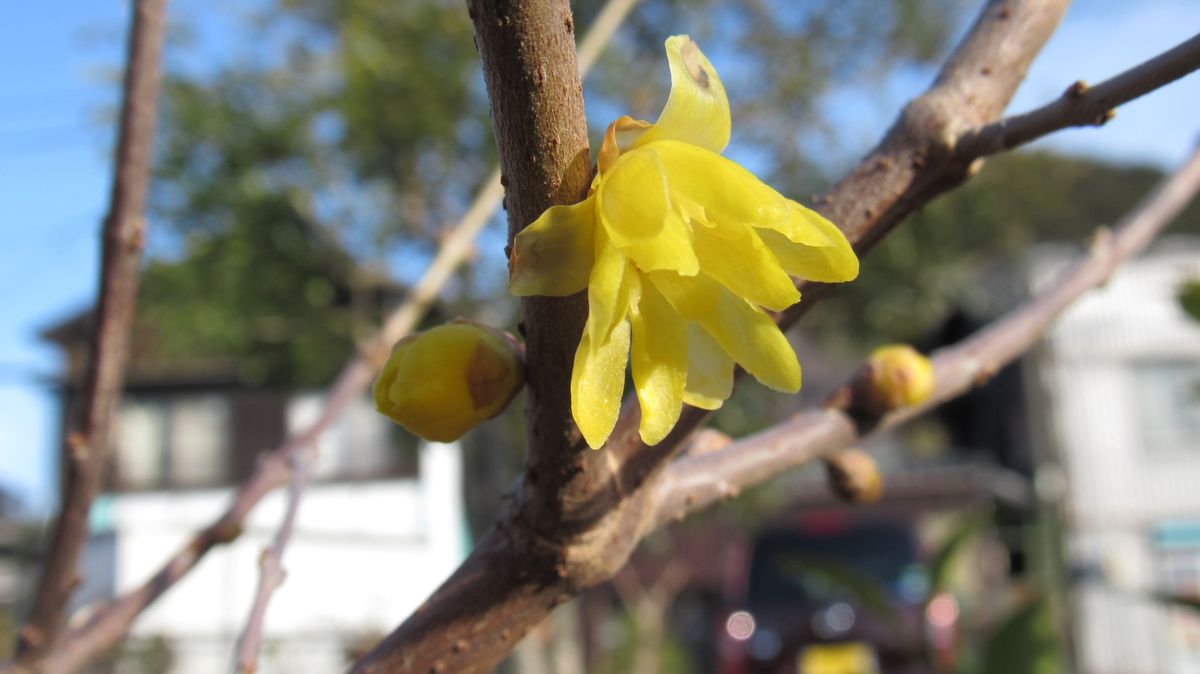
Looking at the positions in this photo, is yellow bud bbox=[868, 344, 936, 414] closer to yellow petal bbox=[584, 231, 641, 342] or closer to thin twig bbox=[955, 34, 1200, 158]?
thin twig bbox=[955, 34, 1200, 158]

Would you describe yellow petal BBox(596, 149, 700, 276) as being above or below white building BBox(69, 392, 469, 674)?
below

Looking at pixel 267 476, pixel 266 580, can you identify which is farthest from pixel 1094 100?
pixel 267 476

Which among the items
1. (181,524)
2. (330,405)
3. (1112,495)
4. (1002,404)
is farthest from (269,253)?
(1002,404)

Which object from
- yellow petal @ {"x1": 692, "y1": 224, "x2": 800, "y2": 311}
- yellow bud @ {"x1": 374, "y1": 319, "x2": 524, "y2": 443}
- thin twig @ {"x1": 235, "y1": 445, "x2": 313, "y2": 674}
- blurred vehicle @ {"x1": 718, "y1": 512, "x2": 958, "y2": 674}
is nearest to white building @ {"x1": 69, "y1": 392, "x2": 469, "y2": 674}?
blurred vehicle @ {"x1": 718, "y1": 512, "x2": 958, "y2": 674}

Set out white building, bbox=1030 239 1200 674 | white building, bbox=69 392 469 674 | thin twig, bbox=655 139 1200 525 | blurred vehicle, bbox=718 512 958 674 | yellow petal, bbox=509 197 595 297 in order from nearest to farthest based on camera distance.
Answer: yellow petal, bbox=509 197 595 297 < thin twig, bbox=655 139 1200 525 < blurred vehicle, bbox=718 512 958 674 < white building, bbox=69 392 469 674 < white building, bbox=1030 239 1200 674

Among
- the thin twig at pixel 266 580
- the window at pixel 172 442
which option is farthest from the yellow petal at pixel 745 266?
the window at pixel 172 442

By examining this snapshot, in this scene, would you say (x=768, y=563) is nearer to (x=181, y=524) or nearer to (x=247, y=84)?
(x=247, y=84)
